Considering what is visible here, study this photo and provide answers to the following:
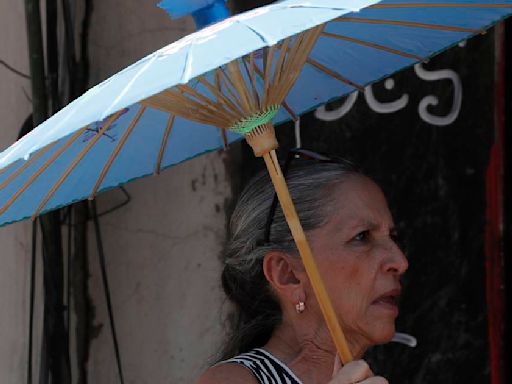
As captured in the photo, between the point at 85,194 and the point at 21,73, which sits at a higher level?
the point at 21,73

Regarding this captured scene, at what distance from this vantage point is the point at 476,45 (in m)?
3.97

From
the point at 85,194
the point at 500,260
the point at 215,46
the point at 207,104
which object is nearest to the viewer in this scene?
the point at 215,46

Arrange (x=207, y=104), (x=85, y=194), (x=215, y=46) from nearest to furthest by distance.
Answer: (x=215, y=46) → (x=207, y=104) → (x=85, y=194)

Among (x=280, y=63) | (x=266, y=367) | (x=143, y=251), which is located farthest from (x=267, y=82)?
(x=143, y=251)

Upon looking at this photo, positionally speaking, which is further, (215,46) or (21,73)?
(21,73)

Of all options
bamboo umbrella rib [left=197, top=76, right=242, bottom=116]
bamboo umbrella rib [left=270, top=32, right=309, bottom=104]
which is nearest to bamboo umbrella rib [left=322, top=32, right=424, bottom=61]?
bamboo umbrella rib [left=270, top=32, right=309, bottom=104]

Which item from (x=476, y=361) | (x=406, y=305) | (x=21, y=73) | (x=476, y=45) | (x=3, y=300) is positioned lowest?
(x=476, y=361)

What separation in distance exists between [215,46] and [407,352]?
7.39ft

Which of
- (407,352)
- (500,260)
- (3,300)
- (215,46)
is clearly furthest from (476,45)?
(215,46)

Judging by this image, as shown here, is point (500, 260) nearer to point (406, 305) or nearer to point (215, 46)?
point (406, 305)

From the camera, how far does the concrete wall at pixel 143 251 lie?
4.05 meters

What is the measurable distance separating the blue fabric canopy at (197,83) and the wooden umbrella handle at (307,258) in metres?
0.22

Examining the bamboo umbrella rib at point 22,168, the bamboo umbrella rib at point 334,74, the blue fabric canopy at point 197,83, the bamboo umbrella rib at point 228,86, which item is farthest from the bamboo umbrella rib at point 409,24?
the bamboo umbrella rib at point 22,168

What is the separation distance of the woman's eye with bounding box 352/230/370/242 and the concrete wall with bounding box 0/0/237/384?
143 centimetres
